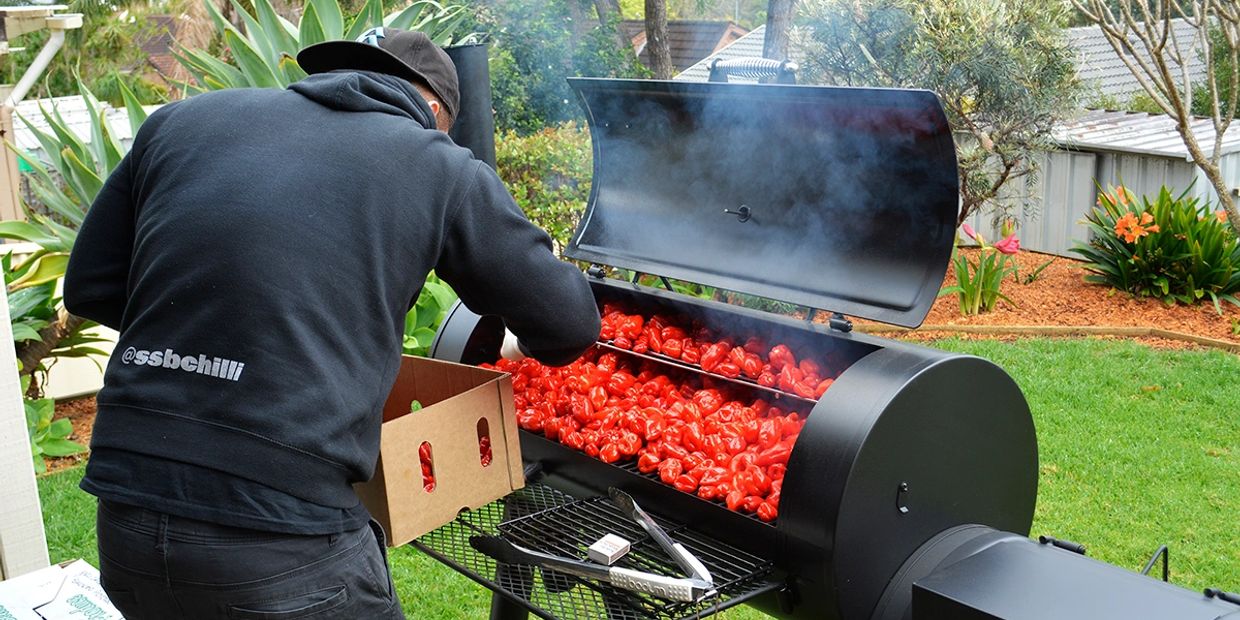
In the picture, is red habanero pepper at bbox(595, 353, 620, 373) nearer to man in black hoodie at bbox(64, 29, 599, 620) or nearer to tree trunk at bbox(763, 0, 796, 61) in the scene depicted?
man in black hoodie at bbox(64, 29, 599, 620)

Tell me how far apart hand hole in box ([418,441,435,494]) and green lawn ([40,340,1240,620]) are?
137 cm

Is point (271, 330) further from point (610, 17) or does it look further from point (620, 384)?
point (610, 17)

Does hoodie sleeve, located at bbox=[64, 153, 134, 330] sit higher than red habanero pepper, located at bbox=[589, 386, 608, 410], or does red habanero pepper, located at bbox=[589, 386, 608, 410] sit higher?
hoodie sleeve, located at bbox=[64, 153, 134, 330]

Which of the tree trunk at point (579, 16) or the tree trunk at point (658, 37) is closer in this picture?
the tree trunk at point (658, 37)

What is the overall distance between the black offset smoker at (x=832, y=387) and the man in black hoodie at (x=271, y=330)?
52 centimetres

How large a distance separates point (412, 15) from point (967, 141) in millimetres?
3958

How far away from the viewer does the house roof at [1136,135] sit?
7848 millimetres

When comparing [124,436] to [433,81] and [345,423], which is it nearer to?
[345,423]

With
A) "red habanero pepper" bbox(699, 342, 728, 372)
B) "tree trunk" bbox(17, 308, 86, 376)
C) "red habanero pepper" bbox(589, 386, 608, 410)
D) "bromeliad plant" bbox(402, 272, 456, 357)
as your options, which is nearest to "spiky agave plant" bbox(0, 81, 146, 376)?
"tree trunk" bbox(17, 308, 86, 376)

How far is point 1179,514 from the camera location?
409 centimetres

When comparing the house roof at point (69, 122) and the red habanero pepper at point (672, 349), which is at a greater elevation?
the house roof at point (69, 122)

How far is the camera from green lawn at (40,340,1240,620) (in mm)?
3771

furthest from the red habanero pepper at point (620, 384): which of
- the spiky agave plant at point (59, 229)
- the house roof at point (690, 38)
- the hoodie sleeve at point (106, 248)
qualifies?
the house roof at point (690, 38)

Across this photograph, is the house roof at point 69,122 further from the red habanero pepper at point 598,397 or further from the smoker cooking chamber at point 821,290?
the red habanero pepper at point 598,397
